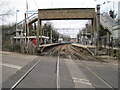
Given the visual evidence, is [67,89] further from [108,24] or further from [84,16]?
[84,16]

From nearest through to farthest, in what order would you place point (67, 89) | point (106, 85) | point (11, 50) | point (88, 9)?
point (67, 89)
point (106, 85)
point (11, 50)
point (88, 9)

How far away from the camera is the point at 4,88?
8445 mm

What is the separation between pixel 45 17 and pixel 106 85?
35.3m

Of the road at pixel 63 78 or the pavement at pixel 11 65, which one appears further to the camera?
the pavement at pixel 11 65

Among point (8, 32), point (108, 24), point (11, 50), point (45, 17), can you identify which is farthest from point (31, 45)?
point (8, 32)

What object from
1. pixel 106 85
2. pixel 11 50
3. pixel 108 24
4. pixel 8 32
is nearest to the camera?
pixel 106 85

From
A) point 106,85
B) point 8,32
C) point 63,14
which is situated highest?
point 63,14

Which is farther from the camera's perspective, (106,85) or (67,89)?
(106,85)

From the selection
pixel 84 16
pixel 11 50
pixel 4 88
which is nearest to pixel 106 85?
pixel 4 88

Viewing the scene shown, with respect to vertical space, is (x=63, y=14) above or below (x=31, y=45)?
above

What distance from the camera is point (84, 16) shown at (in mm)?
41969

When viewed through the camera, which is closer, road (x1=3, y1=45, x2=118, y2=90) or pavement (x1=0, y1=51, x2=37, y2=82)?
road (x1=3, y1=45, x2=118, y2=90)

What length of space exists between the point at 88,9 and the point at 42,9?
9.32 metres

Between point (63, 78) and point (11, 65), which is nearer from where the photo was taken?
point (63, 78)
